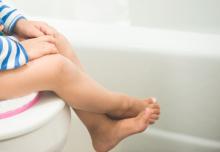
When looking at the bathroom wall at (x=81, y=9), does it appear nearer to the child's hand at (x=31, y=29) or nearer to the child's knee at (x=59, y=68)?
the child's hand at (x=31, y=29)

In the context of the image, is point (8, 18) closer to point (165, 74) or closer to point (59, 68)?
point (59, 68)

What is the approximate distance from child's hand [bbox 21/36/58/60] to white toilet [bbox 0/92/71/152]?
8 cm

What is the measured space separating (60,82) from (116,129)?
24cm

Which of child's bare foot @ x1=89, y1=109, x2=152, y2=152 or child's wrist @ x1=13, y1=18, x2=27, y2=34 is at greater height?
child's wrist @ x1=13, y1=18, x2=27, y2=34

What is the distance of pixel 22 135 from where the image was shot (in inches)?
29.1

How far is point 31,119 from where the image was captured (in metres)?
0.75

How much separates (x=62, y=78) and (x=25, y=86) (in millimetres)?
76

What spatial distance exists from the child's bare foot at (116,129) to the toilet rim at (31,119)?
0.73 ft

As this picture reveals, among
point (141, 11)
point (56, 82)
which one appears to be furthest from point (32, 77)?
point (141, 11)

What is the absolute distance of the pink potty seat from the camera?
758mm

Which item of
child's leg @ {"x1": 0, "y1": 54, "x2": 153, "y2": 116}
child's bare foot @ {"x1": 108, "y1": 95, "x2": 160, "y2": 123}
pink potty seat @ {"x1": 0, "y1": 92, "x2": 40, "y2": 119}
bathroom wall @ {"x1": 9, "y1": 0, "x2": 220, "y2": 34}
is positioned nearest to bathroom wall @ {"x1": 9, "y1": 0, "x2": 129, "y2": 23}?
bathroom wall @ {"x1": 9, "y1": 0, "x2": 220, "y2": 34}

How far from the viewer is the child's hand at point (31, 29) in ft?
3.18

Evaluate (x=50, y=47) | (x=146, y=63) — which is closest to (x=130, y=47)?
(x=146, y=63)

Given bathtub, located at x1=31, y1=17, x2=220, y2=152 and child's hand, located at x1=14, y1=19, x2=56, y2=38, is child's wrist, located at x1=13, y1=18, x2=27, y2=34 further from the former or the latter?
bathtub, located at x1=31, y1=17, x2=220, y2=152
